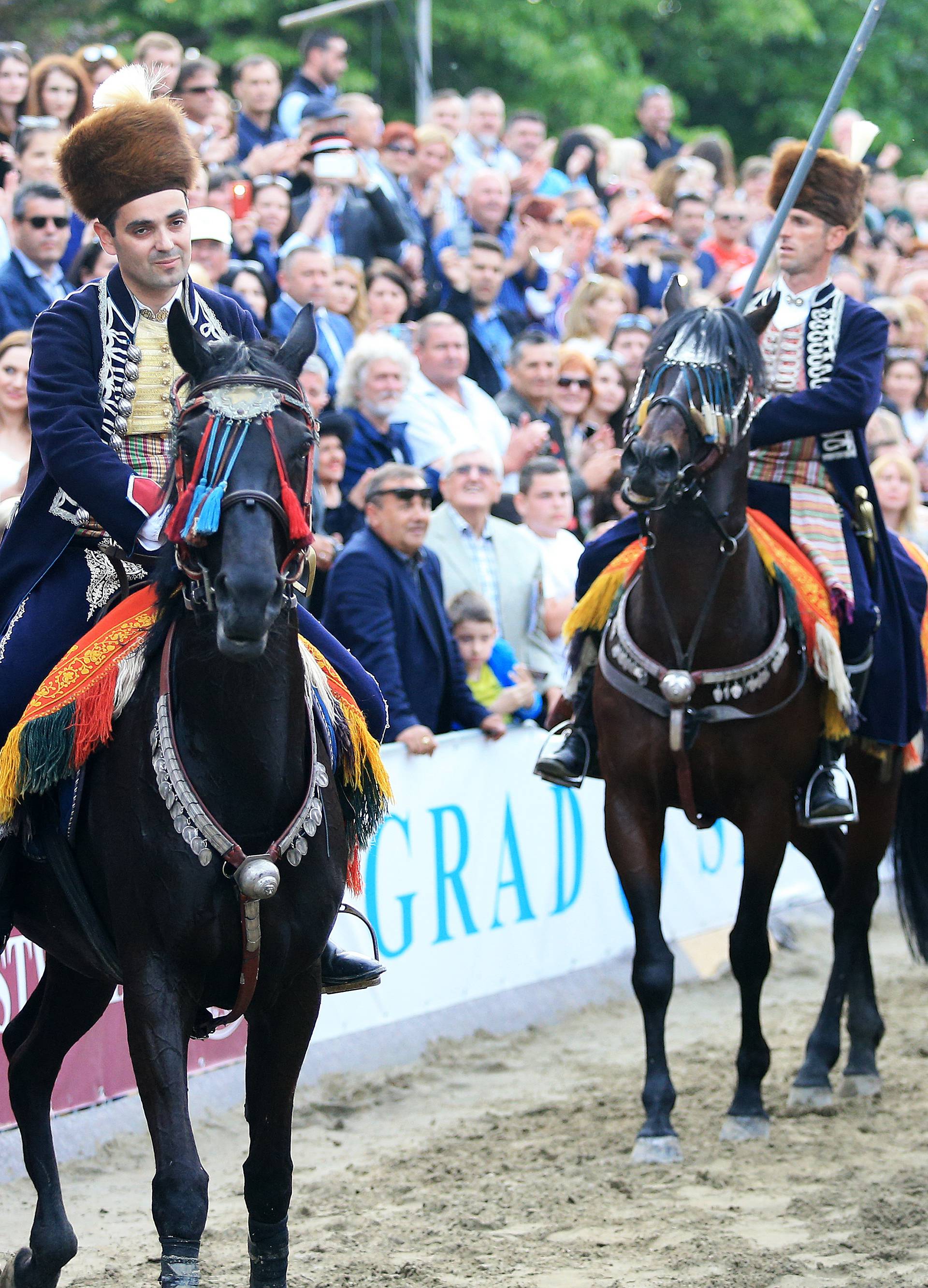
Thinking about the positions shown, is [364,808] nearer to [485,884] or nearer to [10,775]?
[10,775]

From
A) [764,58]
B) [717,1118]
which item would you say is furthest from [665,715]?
[764,58]

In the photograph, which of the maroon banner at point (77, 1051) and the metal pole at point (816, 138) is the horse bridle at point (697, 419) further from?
the maroon banner at point (77, 1051)

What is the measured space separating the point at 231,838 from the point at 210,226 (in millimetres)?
5613

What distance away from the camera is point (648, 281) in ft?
46.0

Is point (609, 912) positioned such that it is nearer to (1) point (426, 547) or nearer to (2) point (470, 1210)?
(1) point (426, 547)

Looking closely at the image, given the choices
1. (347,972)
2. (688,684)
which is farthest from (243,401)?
(688,684)

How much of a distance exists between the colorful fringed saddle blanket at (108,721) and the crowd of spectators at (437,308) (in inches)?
47.5

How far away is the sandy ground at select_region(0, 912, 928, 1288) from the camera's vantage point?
5.20m

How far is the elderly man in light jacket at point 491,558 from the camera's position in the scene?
8.70m

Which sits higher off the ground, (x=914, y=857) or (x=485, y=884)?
(x=914, y=857)

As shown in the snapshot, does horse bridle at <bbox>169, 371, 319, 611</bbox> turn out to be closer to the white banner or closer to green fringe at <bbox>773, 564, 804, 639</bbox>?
green fringe at <bbox>773, 564, 804, 639</bbox>

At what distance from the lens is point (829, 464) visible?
7293mm

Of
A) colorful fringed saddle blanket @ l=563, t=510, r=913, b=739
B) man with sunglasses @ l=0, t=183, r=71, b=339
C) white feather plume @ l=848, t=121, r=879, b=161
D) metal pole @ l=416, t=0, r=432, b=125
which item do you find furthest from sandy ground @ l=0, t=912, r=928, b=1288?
metal pole @ l=416, t=0, r=432, b=125

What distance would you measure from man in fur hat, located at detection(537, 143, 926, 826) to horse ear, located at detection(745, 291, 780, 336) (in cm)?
54
